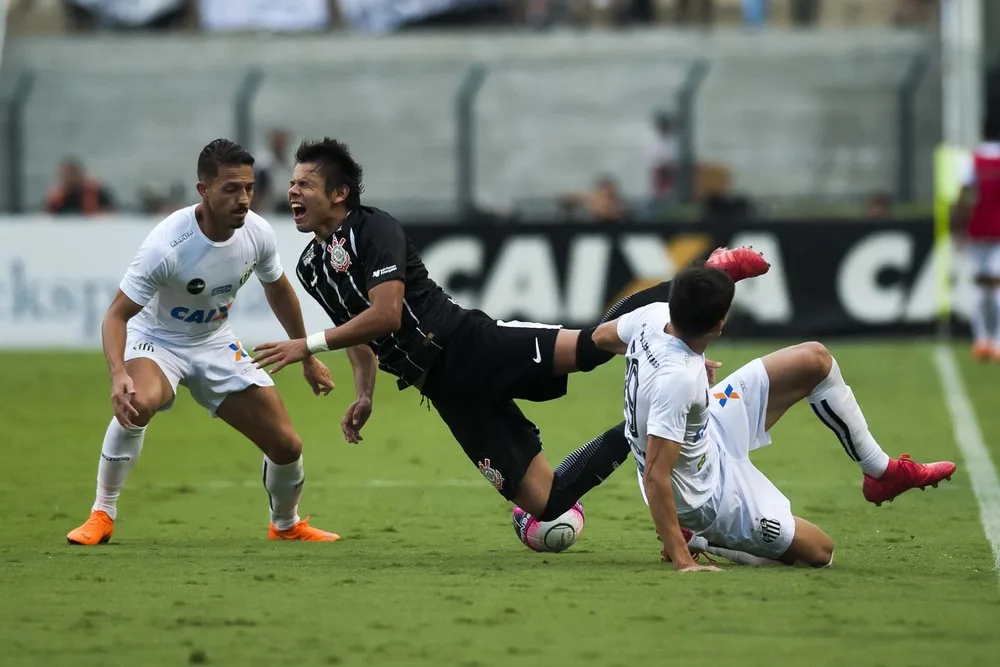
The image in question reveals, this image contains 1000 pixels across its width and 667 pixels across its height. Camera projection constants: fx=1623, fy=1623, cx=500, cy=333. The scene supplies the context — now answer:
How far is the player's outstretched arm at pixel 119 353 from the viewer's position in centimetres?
709

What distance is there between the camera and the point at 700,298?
20.0ft

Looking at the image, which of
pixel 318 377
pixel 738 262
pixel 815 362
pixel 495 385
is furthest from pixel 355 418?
pixel 815 362

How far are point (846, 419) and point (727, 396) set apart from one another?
522 millimetres

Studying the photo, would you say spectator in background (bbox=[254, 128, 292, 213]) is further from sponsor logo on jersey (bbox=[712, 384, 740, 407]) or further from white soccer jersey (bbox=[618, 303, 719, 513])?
white soccer jersey (bbox=[618, 303, 719, 513])

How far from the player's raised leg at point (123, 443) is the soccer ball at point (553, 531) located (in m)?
1.80

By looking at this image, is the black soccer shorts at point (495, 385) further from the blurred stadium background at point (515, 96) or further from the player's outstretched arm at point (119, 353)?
the blurred stadium background at point (515, 96)

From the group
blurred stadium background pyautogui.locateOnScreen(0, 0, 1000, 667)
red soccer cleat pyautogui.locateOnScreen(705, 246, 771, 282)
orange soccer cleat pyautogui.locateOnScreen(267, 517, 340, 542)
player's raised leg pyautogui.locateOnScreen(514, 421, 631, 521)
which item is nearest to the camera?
blurred stadium background pyautogui.locateOnScreen(0, 0, 1000, 667)

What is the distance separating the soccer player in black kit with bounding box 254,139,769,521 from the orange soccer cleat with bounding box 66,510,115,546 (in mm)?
1321

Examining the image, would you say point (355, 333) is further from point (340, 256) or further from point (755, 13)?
point (755, 13)

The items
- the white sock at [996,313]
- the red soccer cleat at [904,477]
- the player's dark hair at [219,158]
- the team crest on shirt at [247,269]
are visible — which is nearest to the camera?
the red soccer cleat at [904,477]

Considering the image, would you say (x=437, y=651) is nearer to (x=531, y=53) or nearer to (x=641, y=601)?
(x=641, y=601)

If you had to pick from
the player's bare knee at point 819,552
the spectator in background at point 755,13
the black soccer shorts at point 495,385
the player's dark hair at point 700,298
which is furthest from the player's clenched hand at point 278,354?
the spectator in background at point 755,13

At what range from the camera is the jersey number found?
6398mm

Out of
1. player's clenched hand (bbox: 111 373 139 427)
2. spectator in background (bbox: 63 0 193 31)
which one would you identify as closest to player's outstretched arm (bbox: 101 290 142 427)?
player's clenched hand (bbox: 111 373 139 427)
